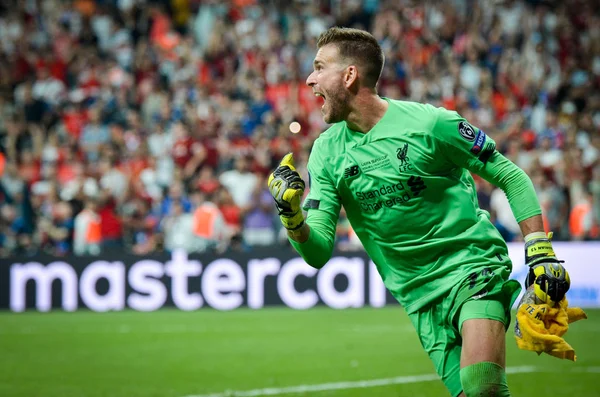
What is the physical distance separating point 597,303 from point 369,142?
1142 cm

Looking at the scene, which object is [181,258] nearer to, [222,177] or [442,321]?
[222,177]

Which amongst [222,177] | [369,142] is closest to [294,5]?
[222,177]

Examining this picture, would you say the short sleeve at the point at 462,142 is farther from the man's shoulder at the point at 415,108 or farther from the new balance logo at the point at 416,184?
the new balance logo at the point at 416,184

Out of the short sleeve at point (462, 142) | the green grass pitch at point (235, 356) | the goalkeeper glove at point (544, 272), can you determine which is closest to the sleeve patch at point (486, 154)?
the short sleeve at point (462, 142)

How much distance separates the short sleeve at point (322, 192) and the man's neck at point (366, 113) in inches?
10.5

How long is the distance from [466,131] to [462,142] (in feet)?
0.21

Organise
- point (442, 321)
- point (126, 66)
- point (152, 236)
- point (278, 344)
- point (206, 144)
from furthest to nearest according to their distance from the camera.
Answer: point (126, 66) → point (206, 144) → point (152, 236) → point (278, 344) → point (442, 321)

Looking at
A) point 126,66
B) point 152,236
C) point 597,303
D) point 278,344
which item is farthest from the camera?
point 126,66

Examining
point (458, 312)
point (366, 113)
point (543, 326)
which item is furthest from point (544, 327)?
point (366, 113)

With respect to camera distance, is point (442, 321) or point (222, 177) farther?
point (222, 177)

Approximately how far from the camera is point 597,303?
1538 centimetres

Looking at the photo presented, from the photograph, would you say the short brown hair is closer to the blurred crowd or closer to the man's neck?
the man's neck

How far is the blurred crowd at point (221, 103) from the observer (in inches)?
651

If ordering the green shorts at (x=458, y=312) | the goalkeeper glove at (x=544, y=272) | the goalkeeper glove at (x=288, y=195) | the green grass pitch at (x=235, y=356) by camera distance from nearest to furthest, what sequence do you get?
the goalkeeper glove at (x=544, y=272)
the goalkeeper glove at (x=288, y=195)
the green shorts at (x=458, y=312)
the green grass pitch at (x=235, y=356)
